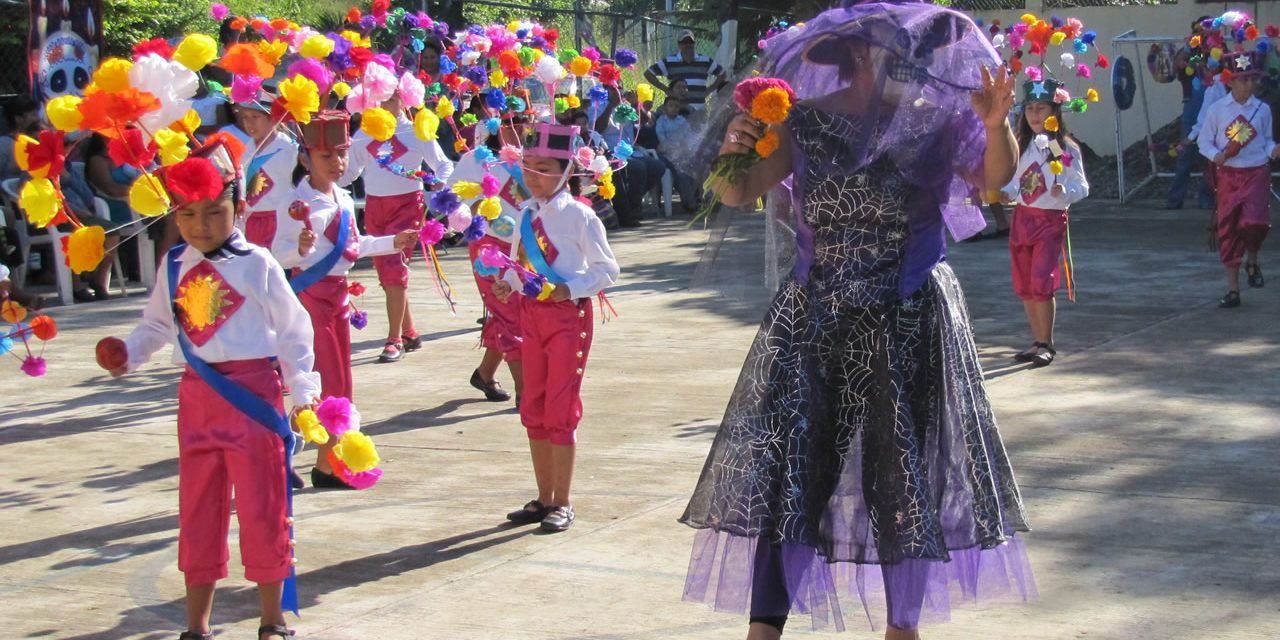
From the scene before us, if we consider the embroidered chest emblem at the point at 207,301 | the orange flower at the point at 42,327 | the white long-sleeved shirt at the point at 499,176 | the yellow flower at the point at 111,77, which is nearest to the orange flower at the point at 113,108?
the yellow flower at the point at 111,77

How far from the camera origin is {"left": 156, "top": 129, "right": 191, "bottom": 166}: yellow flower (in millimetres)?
4176

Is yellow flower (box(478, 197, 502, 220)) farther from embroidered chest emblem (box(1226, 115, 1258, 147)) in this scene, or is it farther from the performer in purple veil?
embroidered chest emblem (box(1226, 115, 1258, 147))

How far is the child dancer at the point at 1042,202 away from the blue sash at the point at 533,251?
4.40 metres

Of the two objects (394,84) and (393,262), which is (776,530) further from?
(393,262)

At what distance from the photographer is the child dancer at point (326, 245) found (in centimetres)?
644

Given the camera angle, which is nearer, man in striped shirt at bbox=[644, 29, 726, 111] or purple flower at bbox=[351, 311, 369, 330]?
purple flower at bbox=[351, 311, 369, 330]

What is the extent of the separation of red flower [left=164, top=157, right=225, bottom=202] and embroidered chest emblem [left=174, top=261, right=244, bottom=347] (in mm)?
338

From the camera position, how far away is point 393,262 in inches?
405

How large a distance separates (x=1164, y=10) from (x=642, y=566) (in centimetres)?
1969

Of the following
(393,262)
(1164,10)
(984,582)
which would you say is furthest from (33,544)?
(1164,10)

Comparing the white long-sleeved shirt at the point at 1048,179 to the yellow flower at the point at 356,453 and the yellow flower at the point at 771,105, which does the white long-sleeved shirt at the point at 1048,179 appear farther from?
the yellow flower at the point at 356,453

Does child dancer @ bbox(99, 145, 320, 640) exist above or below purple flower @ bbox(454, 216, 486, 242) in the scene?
below

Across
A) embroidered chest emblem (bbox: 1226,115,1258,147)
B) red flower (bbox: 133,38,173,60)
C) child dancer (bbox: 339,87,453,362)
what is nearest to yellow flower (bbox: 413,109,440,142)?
red flower (bbox: 133,38,173,60)

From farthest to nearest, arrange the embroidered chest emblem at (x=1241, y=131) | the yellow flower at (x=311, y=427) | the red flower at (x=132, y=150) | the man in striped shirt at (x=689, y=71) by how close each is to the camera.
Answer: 1. the man in striped shirt at (x=689, y=71)
2. the embroidered chest emblem at (x=1241, y=131)
3. the yellow flower at (x=311, y=427)
4. the red flower at (x=132, y=150)
